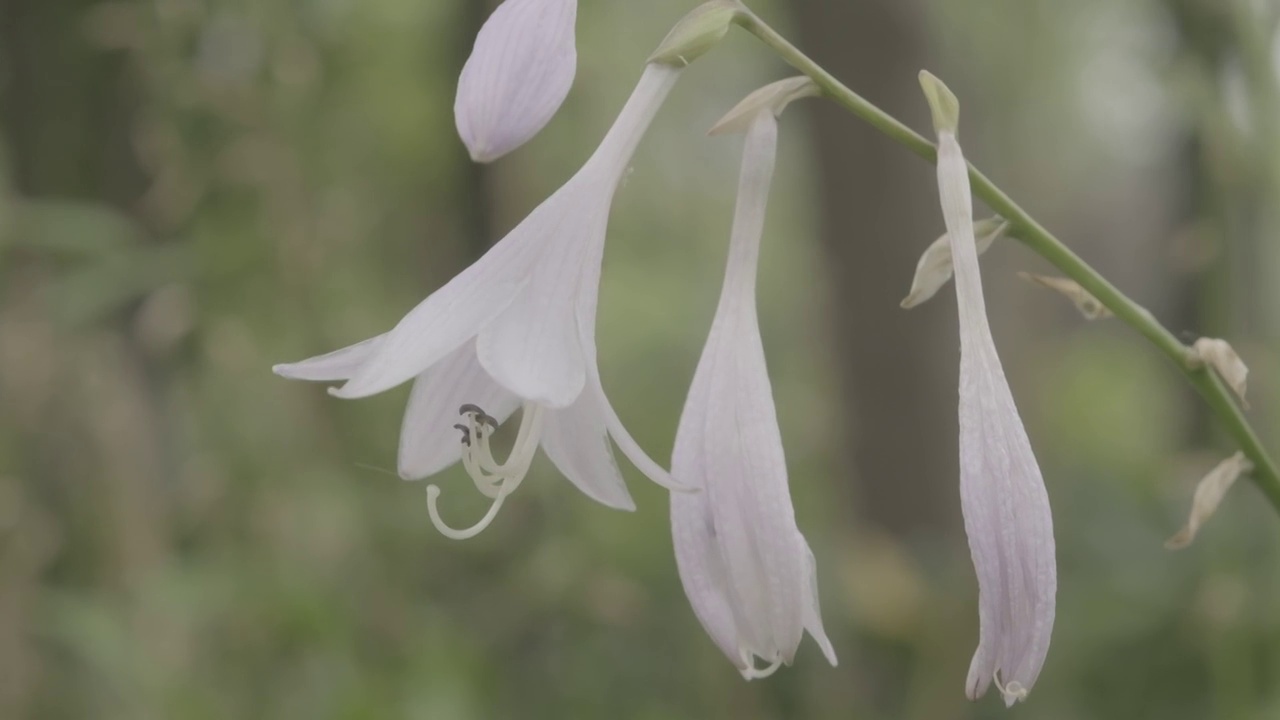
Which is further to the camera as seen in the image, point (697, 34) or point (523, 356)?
point (697, 34)

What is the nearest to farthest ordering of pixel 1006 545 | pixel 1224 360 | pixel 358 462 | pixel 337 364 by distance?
1. pixel 1006 545
2. pixel 337 364
3. pixel 1224 360
4. pixel 358 462

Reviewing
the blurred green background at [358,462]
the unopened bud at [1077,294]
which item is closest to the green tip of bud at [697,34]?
the unopened bud at [1077,294]

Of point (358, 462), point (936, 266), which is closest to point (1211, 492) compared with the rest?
point (936, 266)

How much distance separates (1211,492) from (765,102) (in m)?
0.68

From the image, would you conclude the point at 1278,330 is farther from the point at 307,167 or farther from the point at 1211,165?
the point at 307,167

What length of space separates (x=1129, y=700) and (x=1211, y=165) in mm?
1650

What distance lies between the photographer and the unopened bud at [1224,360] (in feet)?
4.50

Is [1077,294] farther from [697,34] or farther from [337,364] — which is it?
[337,364]

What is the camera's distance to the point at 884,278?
18.1 ft

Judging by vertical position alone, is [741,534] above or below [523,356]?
below

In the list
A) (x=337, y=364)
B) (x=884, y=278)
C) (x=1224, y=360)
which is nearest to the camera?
(x=337, y=364)

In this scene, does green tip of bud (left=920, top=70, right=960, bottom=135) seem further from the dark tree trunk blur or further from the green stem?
the dark tree trunk blur

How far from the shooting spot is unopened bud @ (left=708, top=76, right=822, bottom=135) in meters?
1.37

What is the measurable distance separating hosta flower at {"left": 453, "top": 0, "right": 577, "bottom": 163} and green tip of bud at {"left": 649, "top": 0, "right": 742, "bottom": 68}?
0.36ft
